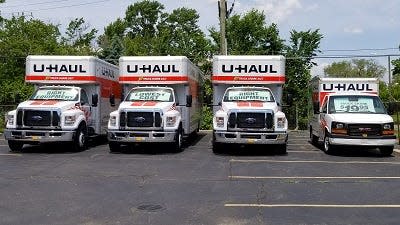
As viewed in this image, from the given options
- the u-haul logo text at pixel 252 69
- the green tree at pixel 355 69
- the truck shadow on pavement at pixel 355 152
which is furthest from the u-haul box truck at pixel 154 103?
the green tree at pixel 355 69

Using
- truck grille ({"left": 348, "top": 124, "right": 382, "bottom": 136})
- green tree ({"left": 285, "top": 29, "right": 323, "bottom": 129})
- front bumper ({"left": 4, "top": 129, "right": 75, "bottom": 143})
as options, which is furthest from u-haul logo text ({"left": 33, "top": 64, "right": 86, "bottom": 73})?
green tree ({"left": 285, "top": 29, "right": 323, "bottom": 129})

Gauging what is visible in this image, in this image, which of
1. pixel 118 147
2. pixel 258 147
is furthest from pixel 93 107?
pixel 258 147

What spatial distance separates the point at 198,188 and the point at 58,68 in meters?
10.1

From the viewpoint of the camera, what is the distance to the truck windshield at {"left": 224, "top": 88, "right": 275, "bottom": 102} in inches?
682

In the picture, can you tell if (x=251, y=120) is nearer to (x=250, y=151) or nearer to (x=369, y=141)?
(x=250, y=151)

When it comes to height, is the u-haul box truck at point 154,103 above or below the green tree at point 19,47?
below

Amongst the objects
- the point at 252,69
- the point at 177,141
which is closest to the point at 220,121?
the point at 177,141

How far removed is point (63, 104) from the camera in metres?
16.9

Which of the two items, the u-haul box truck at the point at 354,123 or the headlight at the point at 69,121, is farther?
the headlight at the point at 69,121

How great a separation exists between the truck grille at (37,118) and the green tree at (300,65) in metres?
25.6

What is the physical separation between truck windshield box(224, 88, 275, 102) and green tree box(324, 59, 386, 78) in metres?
76.0

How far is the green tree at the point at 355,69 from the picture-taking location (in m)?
91.4

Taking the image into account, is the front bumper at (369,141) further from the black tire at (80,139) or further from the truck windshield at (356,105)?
the black tire at (80,139)

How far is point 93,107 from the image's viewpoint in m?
18.9
